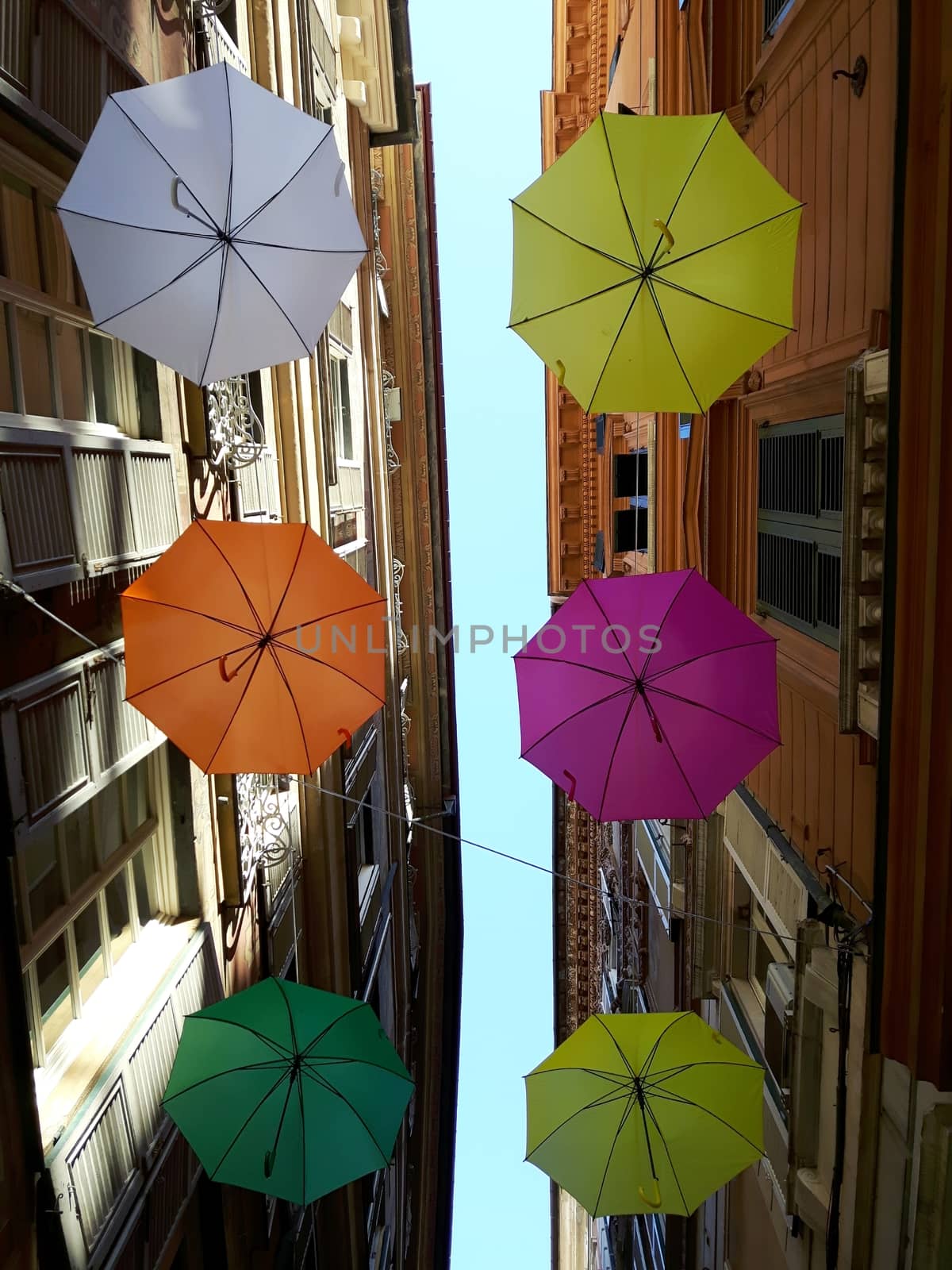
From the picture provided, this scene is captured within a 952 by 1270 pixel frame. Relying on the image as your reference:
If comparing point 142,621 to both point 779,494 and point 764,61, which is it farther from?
point 764,61

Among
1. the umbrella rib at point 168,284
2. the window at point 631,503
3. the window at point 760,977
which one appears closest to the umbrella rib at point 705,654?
the window at point 760,977

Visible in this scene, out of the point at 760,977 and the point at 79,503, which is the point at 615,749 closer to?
the point at 760,977

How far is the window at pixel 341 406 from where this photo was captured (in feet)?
43.0

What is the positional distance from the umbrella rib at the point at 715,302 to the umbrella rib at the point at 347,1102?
7.29m

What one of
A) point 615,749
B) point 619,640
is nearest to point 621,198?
point 619,640

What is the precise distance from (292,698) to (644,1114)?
511cm

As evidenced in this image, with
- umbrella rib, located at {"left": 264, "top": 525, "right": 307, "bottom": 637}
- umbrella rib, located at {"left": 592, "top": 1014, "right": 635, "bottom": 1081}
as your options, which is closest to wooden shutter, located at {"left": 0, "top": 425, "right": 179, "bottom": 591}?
umbrella rib, located at {"left": 264, "top": 525, "right": 307, "bottom": 637}

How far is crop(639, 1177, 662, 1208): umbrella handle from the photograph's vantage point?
7.64 m

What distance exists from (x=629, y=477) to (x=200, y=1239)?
13634 mm

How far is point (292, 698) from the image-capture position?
7086mm

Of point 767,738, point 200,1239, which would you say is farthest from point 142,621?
point 200,1239

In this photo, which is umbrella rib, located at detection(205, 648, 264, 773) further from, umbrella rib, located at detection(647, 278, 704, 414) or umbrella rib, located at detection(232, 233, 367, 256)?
umbrella rib, located at detection(647, 278, 704, 414)

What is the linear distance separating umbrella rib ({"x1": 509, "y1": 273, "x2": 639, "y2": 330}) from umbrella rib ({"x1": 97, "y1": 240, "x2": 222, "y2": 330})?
8.41ft

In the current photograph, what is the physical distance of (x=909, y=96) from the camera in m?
5.08
